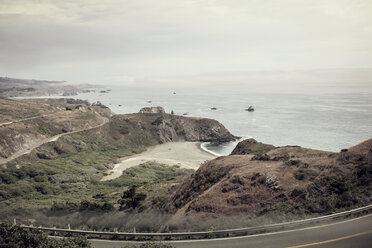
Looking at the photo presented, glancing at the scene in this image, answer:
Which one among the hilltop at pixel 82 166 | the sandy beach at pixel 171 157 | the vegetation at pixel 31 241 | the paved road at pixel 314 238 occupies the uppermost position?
the paved road at pixel 314 238

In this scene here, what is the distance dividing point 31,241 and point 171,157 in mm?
65110

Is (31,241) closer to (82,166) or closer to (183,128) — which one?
(82,166)

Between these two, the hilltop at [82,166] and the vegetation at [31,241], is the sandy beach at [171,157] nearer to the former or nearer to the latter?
the hilltop at [82,166]

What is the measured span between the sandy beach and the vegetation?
43.3m

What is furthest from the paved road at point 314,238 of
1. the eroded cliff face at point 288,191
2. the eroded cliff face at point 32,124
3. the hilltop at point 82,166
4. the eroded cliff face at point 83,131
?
the eroded cliff face at point 32,124

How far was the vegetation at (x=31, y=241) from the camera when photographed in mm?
14125

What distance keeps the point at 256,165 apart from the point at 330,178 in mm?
7665

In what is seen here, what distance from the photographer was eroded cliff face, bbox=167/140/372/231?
1670cm

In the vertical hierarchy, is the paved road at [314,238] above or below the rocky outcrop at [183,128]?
above

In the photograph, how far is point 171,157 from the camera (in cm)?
7956

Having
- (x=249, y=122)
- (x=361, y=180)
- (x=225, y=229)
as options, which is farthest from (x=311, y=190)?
(x=249, y=122)

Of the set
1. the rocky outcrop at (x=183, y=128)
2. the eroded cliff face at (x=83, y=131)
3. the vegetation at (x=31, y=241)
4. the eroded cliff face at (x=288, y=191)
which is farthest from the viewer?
the rocky outcrop at (x=183, y=128)

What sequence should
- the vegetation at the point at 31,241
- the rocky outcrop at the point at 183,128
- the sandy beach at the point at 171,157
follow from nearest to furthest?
the vegetation at the point at 31,241 < the sandy beach at the point at 171,157 < the rocky outcrop at the point at 183,128

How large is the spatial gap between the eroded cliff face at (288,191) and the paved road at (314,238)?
197 centimetres
